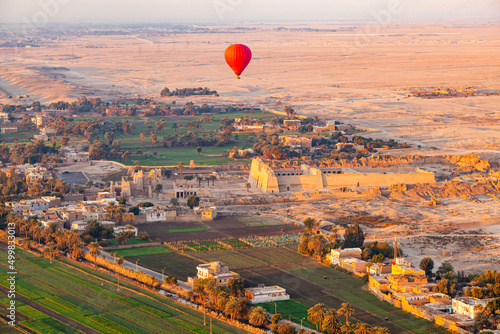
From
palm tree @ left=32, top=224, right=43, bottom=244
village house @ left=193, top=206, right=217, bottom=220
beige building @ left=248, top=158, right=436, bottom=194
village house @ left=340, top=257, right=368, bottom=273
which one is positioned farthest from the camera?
beige building @ left=248, top=158, right=436, bottom=194

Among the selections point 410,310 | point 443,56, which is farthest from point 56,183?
point 443,56

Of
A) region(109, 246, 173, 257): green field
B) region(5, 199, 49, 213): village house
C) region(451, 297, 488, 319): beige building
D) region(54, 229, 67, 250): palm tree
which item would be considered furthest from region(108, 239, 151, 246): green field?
region(451, 297, 488, 319): beige building

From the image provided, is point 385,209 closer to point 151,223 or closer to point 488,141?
point 151,223

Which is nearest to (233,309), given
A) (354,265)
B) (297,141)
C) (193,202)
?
(354,265)

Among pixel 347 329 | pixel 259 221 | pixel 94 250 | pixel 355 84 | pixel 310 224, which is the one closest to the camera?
pixel 347 329

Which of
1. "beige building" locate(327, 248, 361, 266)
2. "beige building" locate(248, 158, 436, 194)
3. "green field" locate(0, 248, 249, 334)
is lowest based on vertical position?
"green field" locate(0, 248, 249, 334)

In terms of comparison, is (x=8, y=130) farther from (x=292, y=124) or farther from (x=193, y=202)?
(x=193, y=202)

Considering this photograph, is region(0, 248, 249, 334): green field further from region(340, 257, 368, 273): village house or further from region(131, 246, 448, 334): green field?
region(340, 257, 368, 273): village house
